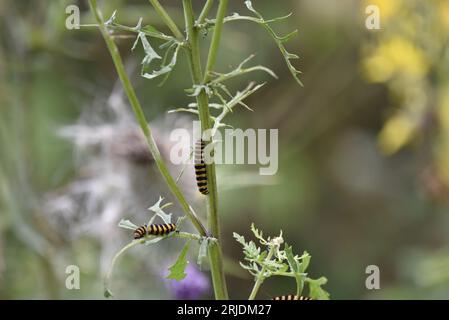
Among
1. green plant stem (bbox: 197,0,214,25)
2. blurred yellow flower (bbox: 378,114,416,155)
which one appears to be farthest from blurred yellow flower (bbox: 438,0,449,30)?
green plant stem (bbox: 197,0,214,25)

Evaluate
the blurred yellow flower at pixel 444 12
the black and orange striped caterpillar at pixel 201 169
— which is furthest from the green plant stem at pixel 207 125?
the blurred yellow flower at pixel 444 12

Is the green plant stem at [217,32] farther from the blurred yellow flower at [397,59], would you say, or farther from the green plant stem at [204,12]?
the blurred yellow flower at [397,59]

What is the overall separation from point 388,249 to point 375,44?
0.48 m

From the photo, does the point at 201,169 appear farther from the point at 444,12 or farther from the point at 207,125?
the point at 444,12

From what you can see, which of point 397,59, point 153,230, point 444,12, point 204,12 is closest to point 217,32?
point 204,12

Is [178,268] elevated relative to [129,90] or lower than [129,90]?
lower

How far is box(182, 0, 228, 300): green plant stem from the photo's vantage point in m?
0.42

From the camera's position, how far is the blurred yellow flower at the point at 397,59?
119 centimetres

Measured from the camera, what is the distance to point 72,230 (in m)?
1.05

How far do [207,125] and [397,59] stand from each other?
890 millimetres

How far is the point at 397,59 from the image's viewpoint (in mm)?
1244

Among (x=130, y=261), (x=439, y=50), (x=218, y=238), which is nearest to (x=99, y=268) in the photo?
(x=130, y=261)

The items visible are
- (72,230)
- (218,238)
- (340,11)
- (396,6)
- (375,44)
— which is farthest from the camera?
(340,11)
